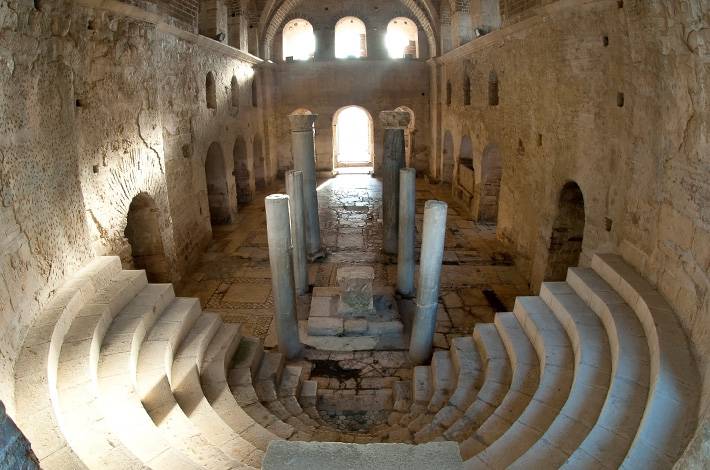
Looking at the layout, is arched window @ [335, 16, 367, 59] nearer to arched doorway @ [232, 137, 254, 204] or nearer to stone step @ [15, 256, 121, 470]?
arched doorway @ [232, 137, 254, 204]

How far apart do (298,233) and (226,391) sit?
397 centimetres

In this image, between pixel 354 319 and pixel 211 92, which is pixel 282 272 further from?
pixel 211 92

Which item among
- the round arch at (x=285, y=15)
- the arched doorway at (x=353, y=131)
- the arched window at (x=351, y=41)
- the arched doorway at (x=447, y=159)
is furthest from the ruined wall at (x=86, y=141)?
the arched doorway at (x=353, y=131)

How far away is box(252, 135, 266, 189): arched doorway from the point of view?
691 inches

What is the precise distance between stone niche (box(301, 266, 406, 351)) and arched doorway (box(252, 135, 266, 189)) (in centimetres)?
1021

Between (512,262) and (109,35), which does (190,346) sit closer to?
(109,35)

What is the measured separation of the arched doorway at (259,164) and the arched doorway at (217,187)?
4.51 meters

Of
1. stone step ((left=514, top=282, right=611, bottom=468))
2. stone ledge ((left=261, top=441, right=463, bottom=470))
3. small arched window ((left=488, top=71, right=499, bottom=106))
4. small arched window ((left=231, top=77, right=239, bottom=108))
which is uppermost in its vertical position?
small arched window ((left=231, top=77, right=239, bottom=108))

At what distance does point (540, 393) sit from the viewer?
15.2 feet

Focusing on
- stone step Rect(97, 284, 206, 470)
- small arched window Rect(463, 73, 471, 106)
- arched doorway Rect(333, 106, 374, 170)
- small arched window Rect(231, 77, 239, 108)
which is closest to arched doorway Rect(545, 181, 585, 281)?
stone step Rect(97, 284, 206, 470)

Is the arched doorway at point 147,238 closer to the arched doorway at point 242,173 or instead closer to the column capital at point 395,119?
the column capital at point 395,119

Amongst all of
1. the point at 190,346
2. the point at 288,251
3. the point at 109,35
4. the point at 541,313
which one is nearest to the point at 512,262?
the point at 541,313

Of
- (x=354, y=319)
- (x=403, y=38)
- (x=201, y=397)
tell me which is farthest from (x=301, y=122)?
(x=403, y=38)

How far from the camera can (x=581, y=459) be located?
3537mm
